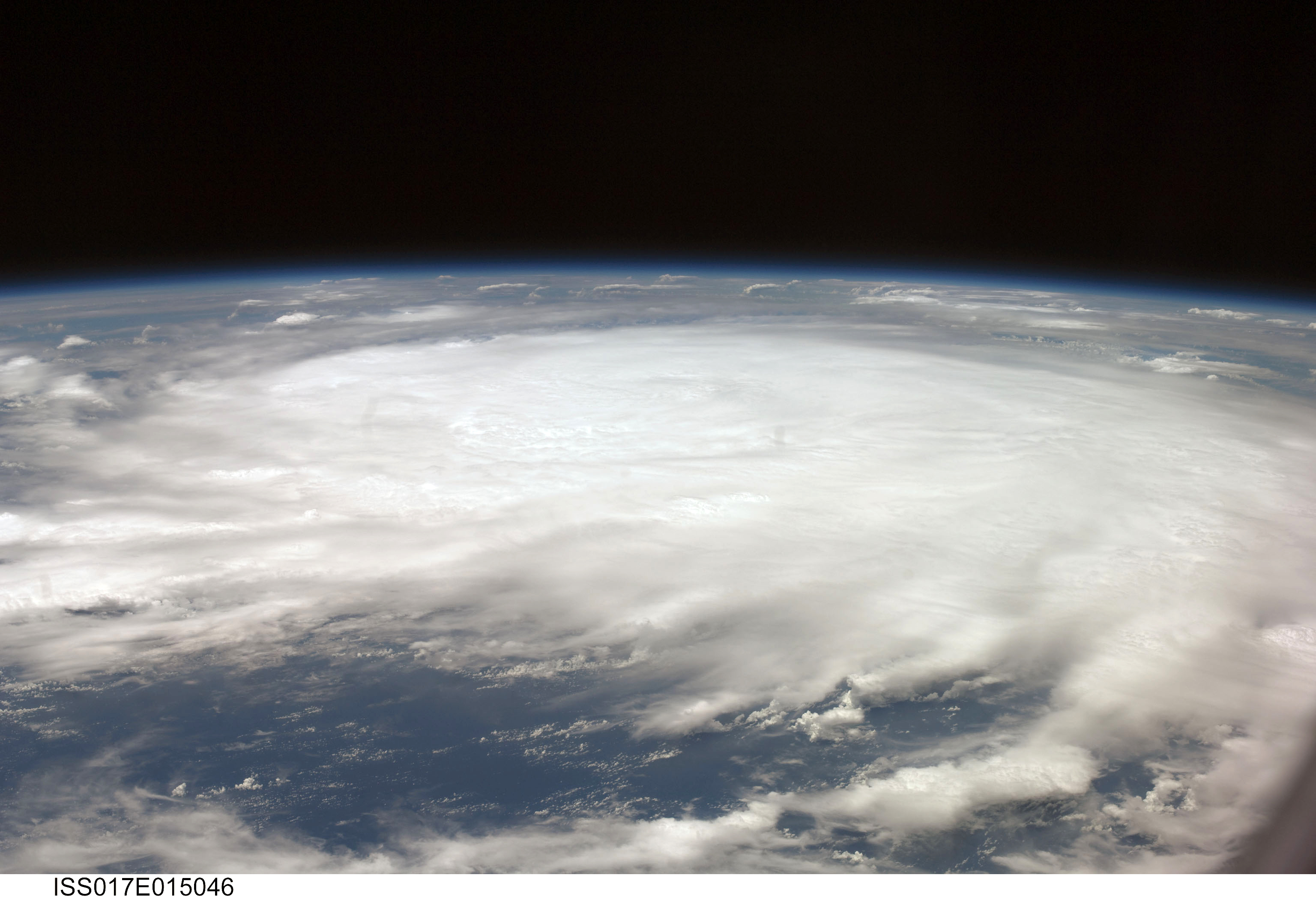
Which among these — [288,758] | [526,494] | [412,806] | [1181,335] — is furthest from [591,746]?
[1181,335]

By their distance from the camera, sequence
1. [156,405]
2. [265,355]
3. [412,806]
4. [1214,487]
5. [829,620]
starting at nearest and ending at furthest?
[412,806], [829,620], [1214,487], [156,405], [265,355]

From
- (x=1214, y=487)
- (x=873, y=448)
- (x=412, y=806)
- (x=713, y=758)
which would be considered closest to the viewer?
(x=412, y=806)

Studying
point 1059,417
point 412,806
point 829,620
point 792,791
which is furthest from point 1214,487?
point 412,806

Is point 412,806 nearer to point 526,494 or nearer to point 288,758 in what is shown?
point 288,758

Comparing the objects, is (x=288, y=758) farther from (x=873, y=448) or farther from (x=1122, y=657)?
(x=873, y=448)

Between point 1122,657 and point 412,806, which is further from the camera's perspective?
point 1122,657

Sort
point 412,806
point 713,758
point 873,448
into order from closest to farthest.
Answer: point 412,806
point 713,758
point 873,448
